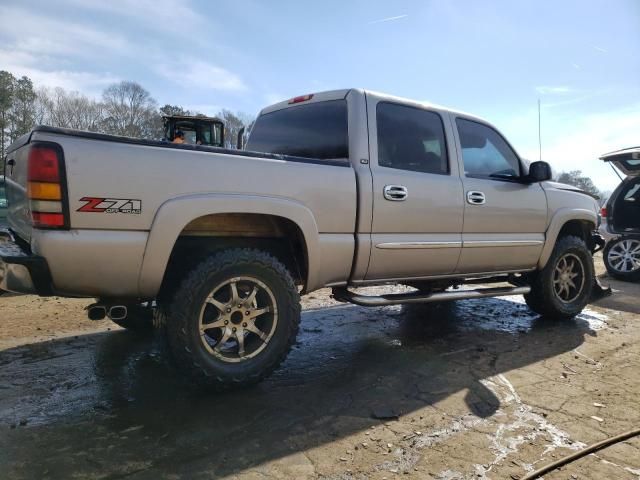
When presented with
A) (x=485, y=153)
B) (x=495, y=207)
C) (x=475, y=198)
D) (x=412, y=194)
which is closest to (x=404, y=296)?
(x=412, y=194)

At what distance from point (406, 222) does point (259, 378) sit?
1.59 meters

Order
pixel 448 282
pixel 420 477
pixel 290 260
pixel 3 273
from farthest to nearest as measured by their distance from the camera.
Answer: pixel 448 282
pixel 290 260
pixel 3 273
pixel 420 477

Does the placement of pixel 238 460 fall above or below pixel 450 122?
below

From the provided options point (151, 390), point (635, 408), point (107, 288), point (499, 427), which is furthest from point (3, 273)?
point (635, 408)

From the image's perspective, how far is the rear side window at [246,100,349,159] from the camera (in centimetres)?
345

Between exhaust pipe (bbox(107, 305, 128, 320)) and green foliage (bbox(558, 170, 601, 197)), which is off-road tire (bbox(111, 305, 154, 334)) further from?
green foliage (bbox(558, 170, 601, 197))

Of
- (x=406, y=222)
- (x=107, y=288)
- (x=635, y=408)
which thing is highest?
(x=406, y=222)

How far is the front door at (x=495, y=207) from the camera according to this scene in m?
3.93

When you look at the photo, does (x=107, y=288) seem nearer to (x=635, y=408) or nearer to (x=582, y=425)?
(x=582, y=425)

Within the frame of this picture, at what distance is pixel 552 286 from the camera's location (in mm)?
4707

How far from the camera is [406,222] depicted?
3.43 meters

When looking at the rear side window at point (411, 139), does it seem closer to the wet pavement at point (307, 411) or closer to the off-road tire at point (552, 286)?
the wet pavement at point (307, 411)

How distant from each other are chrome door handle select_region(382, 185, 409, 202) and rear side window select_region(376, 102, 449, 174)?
0.65 ft

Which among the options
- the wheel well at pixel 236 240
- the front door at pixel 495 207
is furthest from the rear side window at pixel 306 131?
the front door at pixel 495 207
